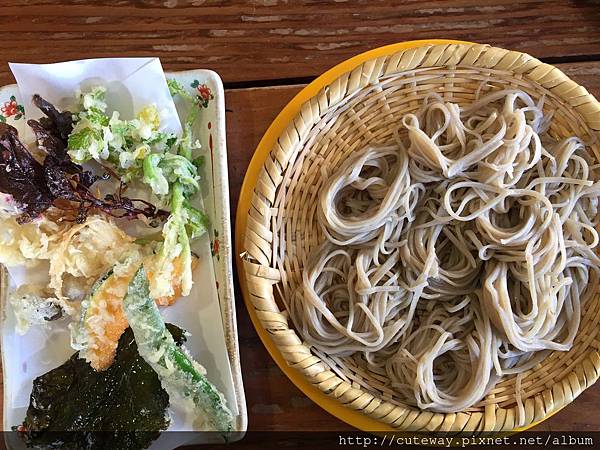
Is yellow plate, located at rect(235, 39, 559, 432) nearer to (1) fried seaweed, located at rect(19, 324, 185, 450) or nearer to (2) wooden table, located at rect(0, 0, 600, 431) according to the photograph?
(2) wooden table, located at rect(0, 0, 600, 431)

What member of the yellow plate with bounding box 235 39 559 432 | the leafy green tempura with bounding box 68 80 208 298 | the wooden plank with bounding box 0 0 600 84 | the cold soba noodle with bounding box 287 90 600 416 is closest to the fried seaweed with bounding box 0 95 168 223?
the leafy green tempura with bounding box 68 80 208 298

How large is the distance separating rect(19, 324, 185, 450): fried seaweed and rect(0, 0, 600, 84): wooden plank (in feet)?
2.76

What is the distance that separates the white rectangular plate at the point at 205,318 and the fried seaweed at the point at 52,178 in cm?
13

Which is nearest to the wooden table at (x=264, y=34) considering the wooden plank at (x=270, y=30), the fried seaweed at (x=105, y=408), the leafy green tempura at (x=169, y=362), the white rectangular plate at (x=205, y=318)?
the wooden plank at (x=270, y=30)

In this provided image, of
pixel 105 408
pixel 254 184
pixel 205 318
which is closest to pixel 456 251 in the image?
pixel 254 184

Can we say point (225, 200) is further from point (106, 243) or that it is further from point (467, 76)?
point (467, 76)

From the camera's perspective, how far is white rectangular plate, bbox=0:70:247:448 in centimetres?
137

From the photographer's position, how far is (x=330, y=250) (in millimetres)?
1450

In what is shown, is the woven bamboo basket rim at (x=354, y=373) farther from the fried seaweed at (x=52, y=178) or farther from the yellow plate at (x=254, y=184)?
the fried seaweed at (x=52, y=178)

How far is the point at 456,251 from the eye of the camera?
1.48 metres

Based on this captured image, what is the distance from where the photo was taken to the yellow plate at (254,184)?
137 cm

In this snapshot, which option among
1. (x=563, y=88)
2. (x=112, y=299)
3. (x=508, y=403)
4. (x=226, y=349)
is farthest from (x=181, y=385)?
(x=563, y=88)

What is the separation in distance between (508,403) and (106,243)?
3.36 ft

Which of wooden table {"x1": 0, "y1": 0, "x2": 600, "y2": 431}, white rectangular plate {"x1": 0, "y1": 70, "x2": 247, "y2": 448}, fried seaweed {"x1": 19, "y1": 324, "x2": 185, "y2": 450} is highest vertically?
wooden table {"x1": 0, "y1": 0, "x2": 600, "y2": 431}
